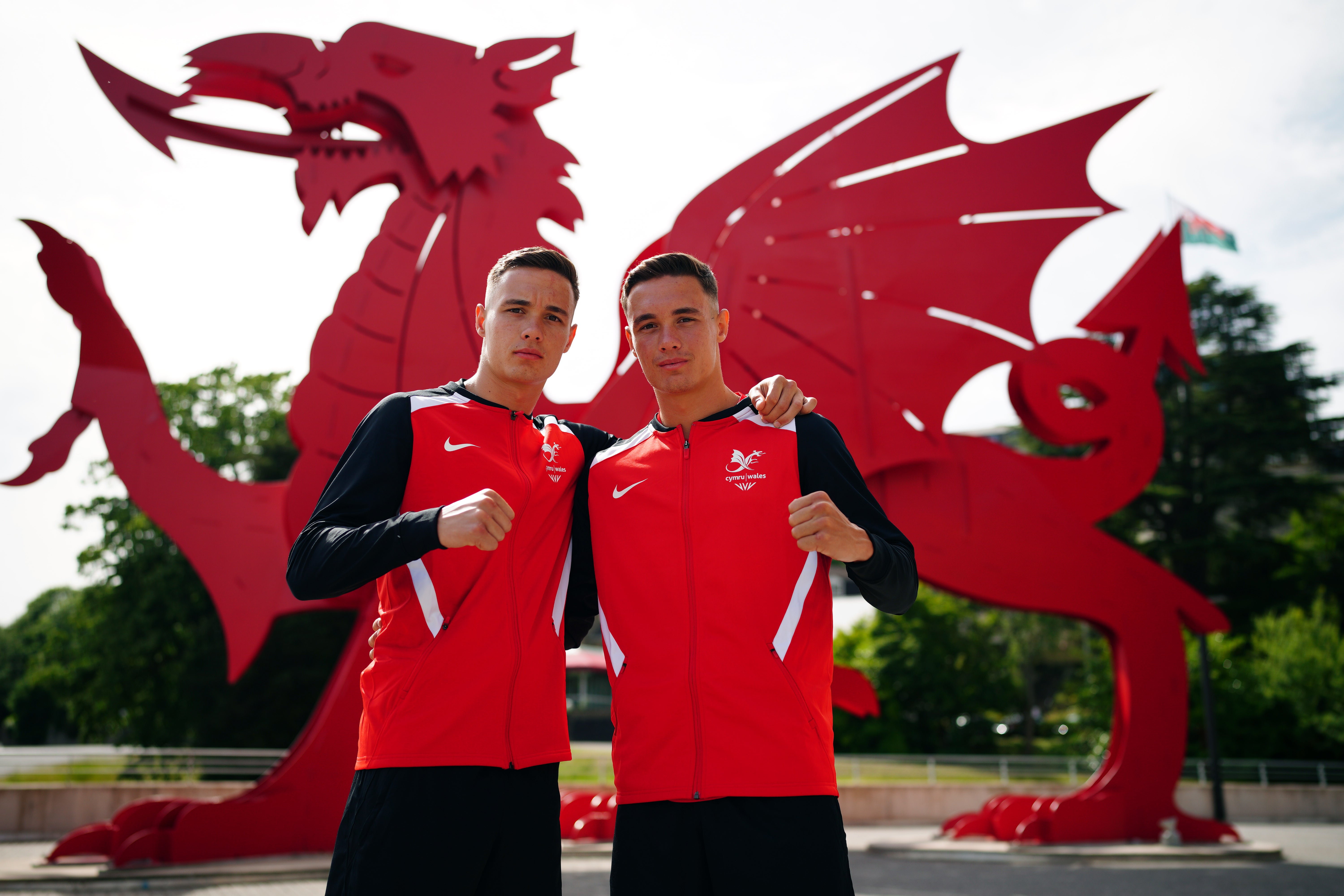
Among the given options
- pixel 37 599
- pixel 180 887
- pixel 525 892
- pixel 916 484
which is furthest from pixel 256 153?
pixel 37 599

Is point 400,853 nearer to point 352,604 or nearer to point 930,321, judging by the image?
point 352,604

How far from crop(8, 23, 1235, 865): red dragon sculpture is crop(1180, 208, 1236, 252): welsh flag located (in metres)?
6.21

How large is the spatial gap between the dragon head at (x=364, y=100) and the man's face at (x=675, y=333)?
5434 mm

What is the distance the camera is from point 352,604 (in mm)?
6578

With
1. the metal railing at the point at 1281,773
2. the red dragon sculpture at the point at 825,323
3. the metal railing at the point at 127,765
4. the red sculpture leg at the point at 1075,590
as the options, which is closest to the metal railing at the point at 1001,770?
the metal railing at the point at 1281,773

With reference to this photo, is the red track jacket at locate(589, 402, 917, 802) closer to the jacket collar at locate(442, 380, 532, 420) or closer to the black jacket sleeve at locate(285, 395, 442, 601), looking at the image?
the jacket collar at locate(442, 380, 532, 420)

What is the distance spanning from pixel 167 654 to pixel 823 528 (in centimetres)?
1617

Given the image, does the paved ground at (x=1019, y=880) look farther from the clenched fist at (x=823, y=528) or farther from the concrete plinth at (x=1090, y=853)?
the clenched fist at (x=823, y=528)

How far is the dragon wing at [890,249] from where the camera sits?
23.6ft

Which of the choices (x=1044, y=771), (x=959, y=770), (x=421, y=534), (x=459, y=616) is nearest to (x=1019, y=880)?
(x=459, y=616)

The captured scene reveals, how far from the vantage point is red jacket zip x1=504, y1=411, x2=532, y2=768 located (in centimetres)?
188

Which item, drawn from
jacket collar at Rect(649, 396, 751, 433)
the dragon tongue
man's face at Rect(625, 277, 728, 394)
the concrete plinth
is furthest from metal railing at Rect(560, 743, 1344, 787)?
man's face at Rect(625, 277, 728, 394)

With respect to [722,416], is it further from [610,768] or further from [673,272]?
[610,768]

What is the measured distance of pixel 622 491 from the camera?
2129 millimetres
